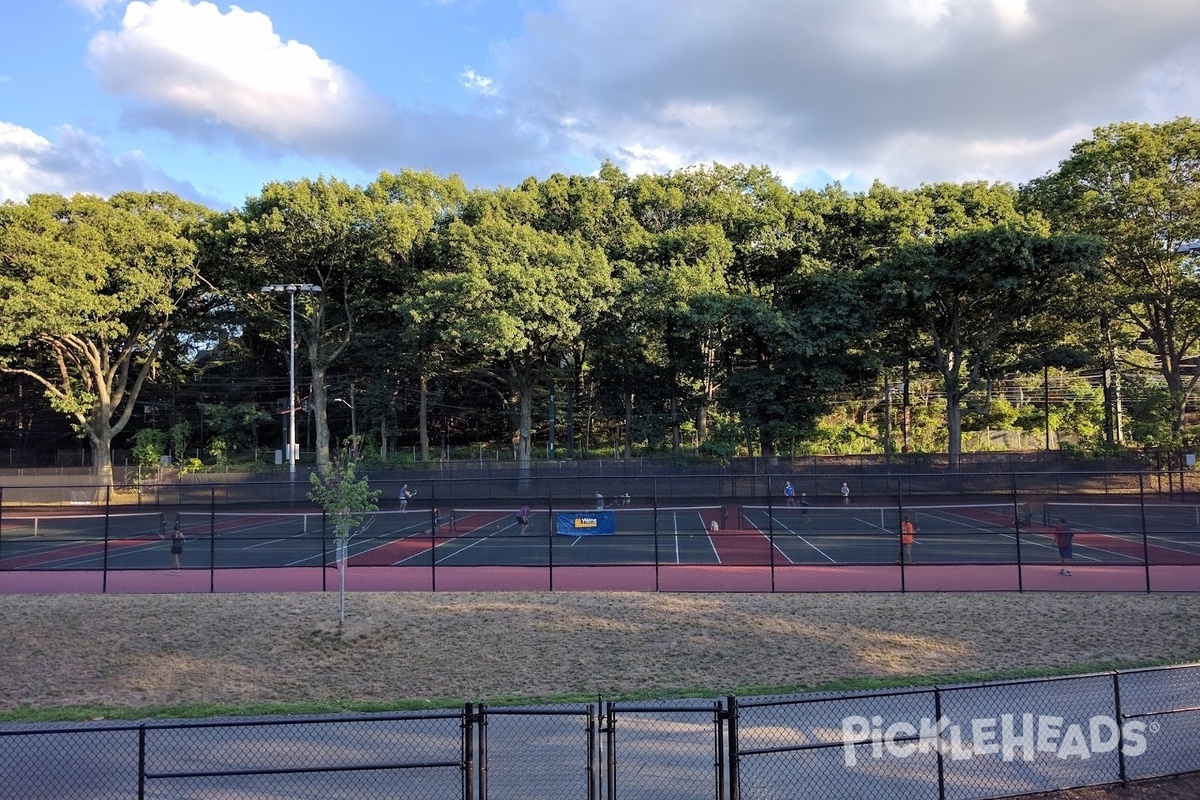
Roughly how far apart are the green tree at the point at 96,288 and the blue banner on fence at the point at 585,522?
1318 inches

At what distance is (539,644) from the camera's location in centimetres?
1411

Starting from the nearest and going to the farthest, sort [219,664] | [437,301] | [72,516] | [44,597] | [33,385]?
1. [219,664]
2. [44,597]
3. [72,516]
4. [437,301]
5. [33,385]

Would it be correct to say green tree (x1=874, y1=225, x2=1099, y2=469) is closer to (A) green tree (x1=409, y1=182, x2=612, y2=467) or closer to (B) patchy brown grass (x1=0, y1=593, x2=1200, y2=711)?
(A) green tree (x1=409, y1=182, x2=612, y2=467)

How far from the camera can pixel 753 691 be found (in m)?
11.8

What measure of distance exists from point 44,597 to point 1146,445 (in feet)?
169

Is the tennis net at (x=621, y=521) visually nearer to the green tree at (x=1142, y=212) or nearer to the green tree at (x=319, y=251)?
the green tree at (x=319, y=251)

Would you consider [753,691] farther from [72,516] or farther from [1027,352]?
[1027,352]

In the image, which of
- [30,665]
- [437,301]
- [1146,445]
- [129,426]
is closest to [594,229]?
[437,301]

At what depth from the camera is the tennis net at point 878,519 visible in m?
29.9

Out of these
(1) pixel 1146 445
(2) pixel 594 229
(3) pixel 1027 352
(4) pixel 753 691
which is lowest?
(4) pixel 753 691

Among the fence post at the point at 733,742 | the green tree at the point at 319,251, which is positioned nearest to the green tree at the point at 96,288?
the green tree at the point at 319,251

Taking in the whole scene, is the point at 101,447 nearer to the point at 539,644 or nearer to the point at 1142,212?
the point at 539,644

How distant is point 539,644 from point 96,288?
42.7 metres

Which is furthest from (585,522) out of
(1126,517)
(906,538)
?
(1126,517)
